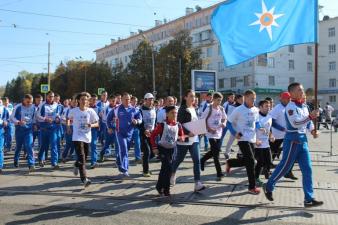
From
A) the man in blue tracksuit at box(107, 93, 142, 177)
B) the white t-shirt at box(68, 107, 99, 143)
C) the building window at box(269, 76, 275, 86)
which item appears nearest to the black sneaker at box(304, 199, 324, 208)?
the man in blue tracksuit at box(107, 93, 142, 177)

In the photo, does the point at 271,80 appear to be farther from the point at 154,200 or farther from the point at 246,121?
the point at 154,200

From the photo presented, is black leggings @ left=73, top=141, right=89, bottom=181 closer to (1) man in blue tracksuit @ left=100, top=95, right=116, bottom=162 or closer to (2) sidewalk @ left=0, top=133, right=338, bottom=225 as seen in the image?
(2) sidewalk @ left=0, top=133, right=338, bottom=225

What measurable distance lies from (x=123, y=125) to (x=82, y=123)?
1.10 meters

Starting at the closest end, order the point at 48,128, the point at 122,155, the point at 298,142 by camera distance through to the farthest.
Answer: the point at 298,142, the point at 122,155, the point at 48,128

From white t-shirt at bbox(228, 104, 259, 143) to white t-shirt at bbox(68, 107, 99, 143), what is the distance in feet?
9.98

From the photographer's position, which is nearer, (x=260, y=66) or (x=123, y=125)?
(x=123, y=125)

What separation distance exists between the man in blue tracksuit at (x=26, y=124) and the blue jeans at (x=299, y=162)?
6347 millimetres

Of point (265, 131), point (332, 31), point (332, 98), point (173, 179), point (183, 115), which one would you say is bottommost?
point (173, 179)

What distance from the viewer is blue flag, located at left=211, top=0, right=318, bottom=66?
358 inches

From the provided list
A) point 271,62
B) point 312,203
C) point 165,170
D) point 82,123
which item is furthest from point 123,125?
point 271,62

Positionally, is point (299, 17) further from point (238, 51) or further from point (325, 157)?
point (325, 157)

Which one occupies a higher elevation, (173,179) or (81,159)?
(81,159)

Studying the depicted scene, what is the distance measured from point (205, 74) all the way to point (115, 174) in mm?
15272

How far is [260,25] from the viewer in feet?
31.3
